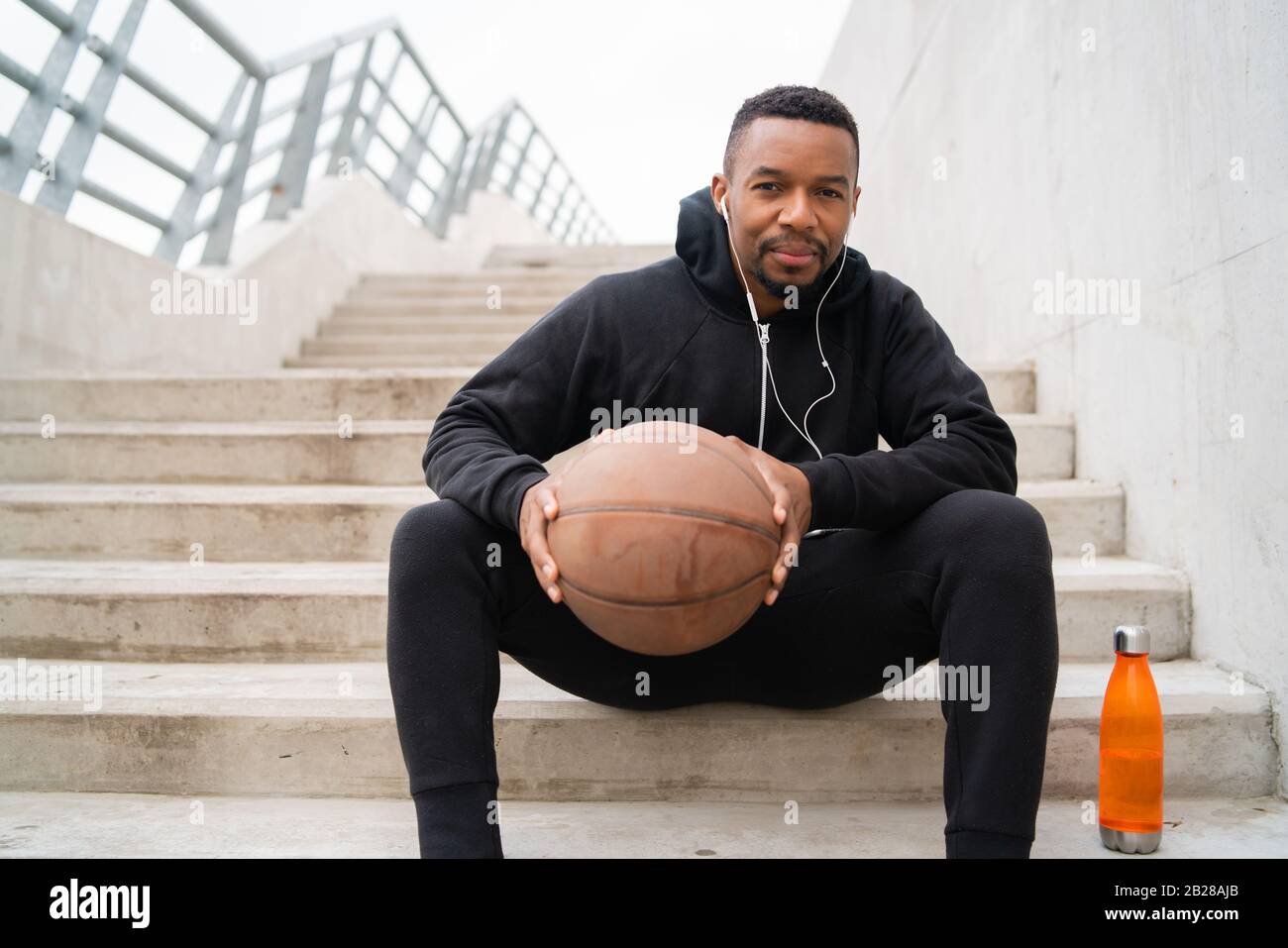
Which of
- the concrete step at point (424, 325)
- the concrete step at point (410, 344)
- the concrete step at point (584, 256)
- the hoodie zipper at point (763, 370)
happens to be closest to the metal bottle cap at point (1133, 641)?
the hoodie zipper at point (763, 370)

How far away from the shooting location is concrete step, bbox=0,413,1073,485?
3.15 m

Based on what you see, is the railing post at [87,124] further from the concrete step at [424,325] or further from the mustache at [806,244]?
the mustache at [806,244]

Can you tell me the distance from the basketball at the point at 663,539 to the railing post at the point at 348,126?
607cm

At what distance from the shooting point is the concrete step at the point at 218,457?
124 inches

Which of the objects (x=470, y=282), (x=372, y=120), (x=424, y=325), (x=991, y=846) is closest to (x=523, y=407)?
(x=991, y=846)

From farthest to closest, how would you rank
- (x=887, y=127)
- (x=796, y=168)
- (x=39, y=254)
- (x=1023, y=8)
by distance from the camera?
(x=887, y=127), (x=39, y=254), (x=1023, y=8), (x=796, y=168)

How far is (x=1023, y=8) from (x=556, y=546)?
3.07m

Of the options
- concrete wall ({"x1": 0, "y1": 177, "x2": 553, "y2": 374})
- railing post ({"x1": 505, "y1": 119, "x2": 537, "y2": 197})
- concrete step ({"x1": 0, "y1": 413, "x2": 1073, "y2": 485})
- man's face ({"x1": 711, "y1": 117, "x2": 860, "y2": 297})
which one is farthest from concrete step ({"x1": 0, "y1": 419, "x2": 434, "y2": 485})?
railing post ({"x1": 505, "y1": 119, "x2": 537, "y2": 197})

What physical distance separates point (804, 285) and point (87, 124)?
3.73m

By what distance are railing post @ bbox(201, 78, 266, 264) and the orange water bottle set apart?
15.8 feet

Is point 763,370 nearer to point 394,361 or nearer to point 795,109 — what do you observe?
point 795,109
